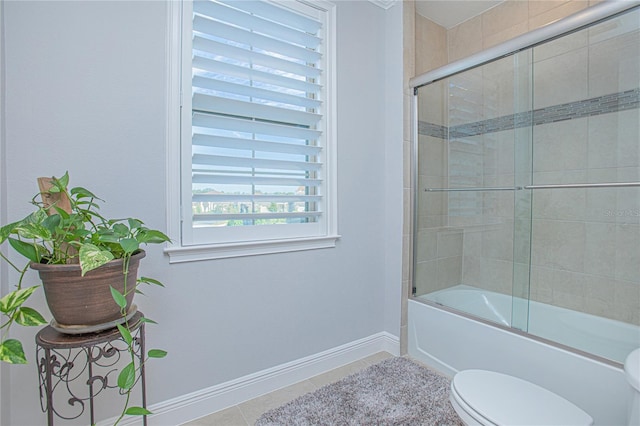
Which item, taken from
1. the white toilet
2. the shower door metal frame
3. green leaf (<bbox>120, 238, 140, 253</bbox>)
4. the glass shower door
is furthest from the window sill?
the white toilet

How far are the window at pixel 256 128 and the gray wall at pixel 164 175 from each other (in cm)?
11

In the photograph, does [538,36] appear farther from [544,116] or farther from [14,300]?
[14,300]

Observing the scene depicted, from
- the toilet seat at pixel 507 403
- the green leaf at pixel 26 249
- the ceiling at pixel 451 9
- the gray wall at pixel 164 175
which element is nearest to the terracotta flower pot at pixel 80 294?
the green leaf at pixel 26 249

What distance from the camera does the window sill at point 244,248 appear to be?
1508 millimetres

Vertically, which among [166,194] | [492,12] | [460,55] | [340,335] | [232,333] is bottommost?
[340,335]

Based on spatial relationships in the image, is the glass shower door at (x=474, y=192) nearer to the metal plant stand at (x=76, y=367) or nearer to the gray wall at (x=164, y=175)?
the gray wall at (x=164, y=175)

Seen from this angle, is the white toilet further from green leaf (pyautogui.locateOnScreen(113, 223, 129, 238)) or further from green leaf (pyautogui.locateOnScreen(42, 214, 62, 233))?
green leaf (pyautogui.locateOnScreen(42, 214, 62, 233))

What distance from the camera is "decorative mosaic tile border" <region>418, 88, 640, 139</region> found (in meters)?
1.73

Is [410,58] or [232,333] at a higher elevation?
[410,58]

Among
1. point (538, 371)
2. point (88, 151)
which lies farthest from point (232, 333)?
point (538, 371)

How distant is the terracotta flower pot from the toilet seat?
4.01 ft

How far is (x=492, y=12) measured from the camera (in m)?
2.47

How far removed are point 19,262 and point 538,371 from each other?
2282 millimetres

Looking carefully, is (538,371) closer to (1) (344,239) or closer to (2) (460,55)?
(1) (344,239)
